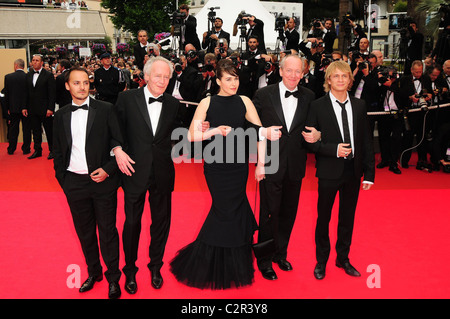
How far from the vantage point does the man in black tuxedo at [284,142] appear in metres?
3.56

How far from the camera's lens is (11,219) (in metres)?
5.07

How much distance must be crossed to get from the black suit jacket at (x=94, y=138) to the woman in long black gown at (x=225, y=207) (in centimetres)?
57

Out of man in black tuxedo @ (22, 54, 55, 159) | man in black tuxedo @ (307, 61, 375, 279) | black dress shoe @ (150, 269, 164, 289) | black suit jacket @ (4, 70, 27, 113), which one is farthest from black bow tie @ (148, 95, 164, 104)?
black suit jacket @ (4, 70, 27, 113)

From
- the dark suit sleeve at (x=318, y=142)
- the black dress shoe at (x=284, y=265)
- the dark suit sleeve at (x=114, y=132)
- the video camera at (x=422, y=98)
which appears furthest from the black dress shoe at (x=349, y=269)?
the video camera at (x=422, y=98)

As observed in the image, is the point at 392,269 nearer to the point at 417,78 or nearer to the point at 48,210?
the point at 48,210

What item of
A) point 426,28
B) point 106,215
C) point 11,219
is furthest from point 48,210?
point 426,28

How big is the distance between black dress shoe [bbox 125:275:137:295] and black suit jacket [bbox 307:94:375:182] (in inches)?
62.5

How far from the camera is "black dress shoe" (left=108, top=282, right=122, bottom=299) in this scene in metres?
3.31

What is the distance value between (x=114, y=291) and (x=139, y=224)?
50 centimetres

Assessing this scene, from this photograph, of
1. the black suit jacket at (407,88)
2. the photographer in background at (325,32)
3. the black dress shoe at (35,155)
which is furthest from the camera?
the photographer in background at (325,32)

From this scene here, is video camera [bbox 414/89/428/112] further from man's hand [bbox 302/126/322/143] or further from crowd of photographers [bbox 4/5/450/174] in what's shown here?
man's hand [bbox 302/126/322/143]

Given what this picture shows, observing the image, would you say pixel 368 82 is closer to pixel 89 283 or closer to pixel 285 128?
pixel 285 128

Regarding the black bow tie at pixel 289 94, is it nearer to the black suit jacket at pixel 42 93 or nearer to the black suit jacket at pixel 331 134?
the black suit jacket at pixel 331 134

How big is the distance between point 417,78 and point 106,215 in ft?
19.0
